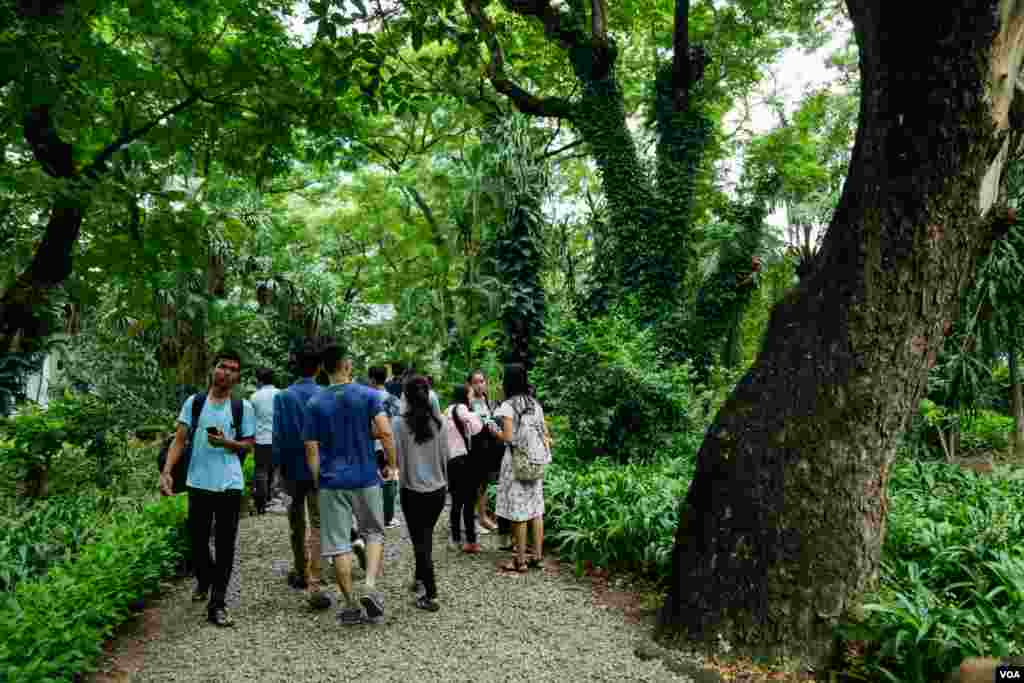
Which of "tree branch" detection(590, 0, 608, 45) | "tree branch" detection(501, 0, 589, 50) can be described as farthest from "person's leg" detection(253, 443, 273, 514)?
"tree branch" detection(590, 0, 608, 45)

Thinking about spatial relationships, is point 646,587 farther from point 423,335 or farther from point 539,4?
point 423,335

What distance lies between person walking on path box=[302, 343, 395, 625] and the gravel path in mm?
385

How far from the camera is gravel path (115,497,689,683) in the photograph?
4406 mm

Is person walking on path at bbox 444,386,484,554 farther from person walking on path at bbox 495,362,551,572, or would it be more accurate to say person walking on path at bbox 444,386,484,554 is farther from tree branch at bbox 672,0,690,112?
tree branch at bbox 672,0,690,112

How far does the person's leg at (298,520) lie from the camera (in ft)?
18.6

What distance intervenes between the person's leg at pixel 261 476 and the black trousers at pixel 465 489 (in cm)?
263

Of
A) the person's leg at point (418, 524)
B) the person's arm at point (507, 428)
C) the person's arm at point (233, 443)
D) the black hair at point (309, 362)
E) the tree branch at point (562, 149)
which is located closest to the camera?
the person's arm at point (233, 443)

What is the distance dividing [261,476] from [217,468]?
4.18 m

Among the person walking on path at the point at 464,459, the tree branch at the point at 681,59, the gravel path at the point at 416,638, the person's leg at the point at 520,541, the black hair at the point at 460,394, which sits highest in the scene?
the tree branch at the point at 681,59

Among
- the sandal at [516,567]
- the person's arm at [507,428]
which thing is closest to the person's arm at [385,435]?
the person's arm at [507,428]

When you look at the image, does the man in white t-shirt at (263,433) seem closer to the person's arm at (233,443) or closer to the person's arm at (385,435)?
the person's arm at (233,443)

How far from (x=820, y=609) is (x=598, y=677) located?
139 centimetres

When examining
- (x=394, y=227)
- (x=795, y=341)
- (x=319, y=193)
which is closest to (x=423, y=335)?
(x=394, y=227)

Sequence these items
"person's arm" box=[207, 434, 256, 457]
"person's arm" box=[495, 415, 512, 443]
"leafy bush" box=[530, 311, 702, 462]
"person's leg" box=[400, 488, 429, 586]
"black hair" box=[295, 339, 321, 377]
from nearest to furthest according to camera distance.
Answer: "person's arm" box=[207, 434, 256, 457] → "person's leg" box=[400, 488, 429, 586] → "black hair" box=[295, 339, 321, 377] → "person's arm" box=[495, 415, 512, 443] → "leafy bush" box=[530, 311, 702, 462]
